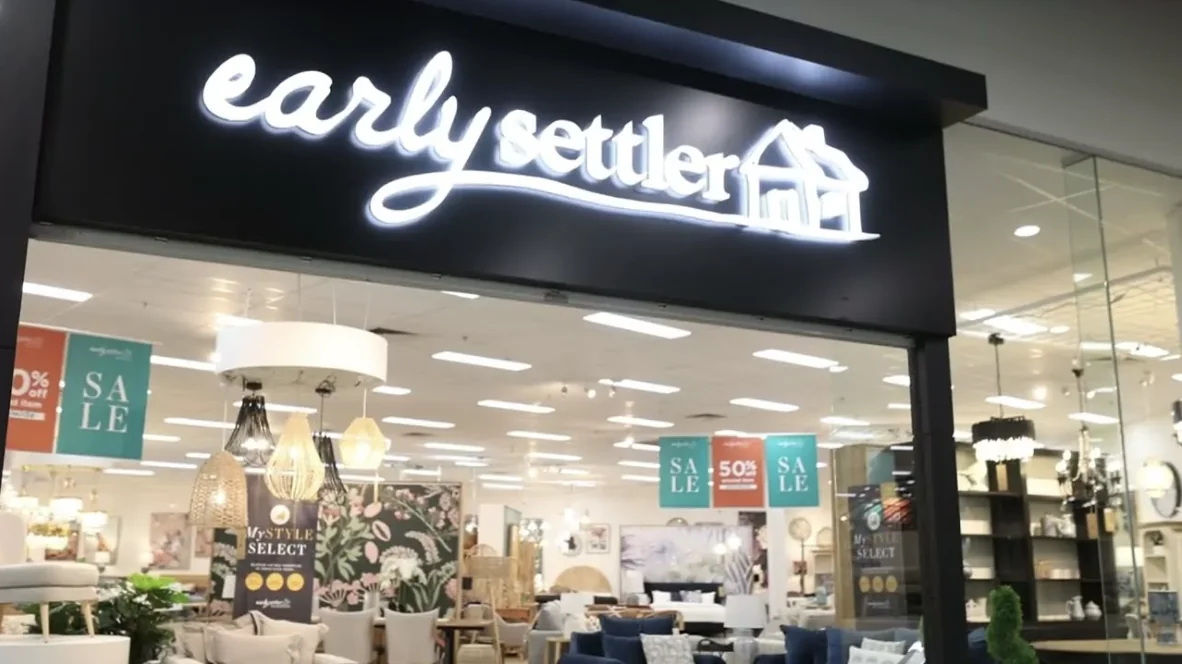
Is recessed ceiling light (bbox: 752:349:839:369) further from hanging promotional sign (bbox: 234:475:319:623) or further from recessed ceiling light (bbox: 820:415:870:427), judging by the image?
hanging promotional sign (bbox: 234:475:319:623)

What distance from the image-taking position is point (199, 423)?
15648 millimetres

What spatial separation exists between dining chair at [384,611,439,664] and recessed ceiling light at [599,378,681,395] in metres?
3.30

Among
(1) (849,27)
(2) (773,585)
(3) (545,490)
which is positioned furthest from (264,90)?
(3) (545,490)

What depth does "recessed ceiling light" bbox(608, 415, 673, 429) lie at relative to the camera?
15148 mm

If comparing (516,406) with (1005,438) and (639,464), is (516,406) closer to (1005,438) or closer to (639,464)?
(1005,438)

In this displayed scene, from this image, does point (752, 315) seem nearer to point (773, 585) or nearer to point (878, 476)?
point (878, 476)

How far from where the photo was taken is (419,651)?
37.3 ft

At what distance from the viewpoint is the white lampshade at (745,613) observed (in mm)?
13445

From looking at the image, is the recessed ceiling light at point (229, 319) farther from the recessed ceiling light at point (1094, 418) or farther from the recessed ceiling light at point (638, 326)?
the recessed ceiling light at point (1094, 418)

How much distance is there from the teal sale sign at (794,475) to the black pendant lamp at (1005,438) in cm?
398

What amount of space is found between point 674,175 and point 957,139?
146 cm

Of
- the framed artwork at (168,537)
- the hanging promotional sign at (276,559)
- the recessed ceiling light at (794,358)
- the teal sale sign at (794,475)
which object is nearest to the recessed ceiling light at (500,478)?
the framed artwork at (168,537)

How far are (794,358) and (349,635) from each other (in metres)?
5.63

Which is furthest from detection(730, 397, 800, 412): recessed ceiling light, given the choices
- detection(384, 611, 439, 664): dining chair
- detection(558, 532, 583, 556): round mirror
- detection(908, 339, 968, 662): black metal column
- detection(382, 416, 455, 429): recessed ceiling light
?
detection(558, 532, 583, 556): round mirror
